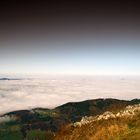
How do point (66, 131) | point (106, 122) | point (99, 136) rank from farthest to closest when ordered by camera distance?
point (66, 131)
point (106, 122)
point (99, 136)

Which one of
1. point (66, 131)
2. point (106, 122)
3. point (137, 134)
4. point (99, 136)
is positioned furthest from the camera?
point (66, 131)

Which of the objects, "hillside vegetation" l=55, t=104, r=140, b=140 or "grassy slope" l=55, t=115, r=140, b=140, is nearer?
"grassy slope" l=55, t=115, r=140, b=140

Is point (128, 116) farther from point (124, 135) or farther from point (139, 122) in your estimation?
point (124, 135)

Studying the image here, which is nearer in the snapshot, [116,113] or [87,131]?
[87,131]

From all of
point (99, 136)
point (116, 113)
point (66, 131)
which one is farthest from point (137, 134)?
point (66, 131)

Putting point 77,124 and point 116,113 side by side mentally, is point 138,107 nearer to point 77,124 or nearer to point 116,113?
point 116,113

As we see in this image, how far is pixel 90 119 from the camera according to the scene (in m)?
34.6

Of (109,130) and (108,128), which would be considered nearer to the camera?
(109,130)

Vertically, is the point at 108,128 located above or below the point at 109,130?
above

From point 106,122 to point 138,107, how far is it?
17.9 feet

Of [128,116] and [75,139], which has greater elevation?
[128,116]

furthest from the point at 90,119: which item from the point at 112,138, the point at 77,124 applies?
the point at 112,138

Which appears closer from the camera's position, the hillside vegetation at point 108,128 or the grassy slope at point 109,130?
the grassy slope at point 109,130

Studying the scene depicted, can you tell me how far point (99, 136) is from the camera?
2964cm
